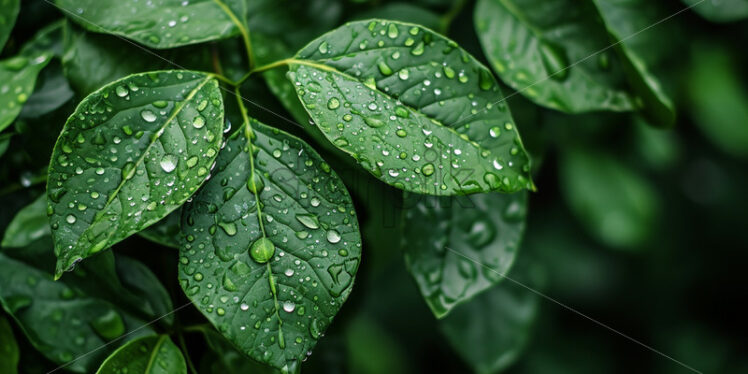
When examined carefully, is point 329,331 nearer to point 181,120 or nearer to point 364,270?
point 364,270

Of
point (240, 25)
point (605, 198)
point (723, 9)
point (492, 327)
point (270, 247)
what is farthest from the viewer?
point (605, 198)

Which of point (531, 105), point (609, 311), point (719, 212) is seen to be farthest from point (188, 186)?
point (719, 212)

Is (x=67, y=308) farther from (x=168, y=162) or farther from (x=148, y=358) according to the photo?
(x=168, y=162)

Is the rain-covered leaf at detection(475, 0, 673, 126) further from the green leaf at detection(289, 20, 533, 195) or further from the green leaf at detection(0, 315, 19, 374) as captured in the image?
the green leaf at detection(0, 315, 19, 374)

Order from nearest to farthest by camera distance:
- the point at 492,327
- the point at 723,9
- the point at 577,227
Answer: the point at 723,9 → the point at 492,327 → the point at 577,227

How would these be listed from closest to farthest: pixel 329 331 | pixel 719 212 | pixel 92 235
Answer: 1. pixel 92 235
2. pixel 329 331
3. pixel 719 212

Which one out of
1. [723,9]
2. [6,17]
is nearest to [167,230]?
[6,17]

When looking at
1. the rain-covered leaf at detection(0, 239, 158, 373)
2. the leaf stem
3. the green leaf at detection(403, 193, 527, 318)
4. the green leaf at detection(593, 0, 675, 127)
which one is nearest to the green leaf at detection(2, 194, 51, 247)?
the rain-covered leaf at detection(0, 239, 158, 373)
